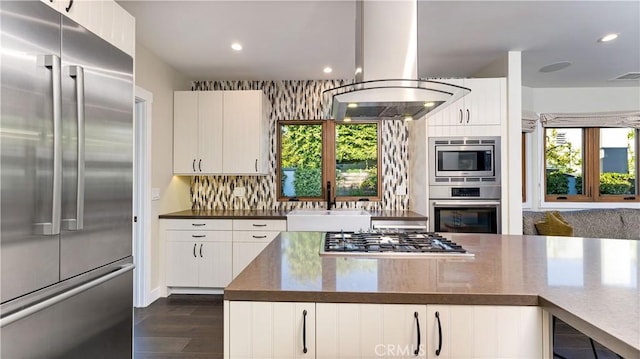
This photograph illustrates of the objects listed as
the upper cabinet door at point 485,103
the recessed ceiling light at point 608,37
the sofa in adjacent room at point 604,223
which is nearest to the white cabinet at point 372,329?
the upper cabinet door at point 485,103

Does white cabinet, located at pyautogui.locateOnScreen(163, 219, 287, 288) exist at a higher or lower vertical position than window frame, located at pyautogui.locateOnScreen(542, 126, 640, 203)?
lower

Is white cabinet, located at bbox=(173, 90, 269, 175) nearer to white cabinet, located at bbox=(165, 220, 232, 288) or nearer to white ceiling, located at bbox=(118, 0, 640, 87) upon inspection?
white ceiling, located at bbox=(118, 0, 640, 87)

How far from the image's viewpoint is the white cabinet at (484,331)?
1130 millimetres

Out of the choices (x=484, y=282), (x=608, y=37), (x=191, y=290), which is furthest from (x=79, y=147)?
(x=608, y=37)

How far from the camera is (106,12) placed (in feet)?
6.59

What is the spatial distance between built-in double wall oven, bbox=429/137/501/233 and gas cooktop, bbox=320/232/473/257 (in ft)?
4.92

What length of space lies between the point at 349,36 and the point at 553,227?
292 cm

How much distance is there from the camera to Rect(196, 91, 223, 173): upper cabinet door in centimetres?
411

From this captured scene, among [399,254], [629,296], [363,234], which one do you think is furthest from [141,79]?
[629,296]

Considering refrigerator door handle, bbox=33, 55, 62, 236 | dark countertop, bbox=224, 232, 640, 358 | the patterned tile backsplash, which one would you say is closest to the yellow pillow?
the patterned tile backsplash

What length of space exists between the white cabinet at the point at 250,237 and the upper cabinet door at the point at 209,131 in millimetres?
818

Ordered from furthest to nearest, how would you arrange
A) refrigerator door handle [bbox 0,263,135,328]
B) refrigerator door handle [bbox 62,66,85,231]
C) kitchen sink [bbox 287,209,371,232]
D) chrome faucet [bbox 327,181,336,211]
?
chrome faucet [bbox 327,181,336,211]
kitchen sink [bbox 287,209,371,232]
refrigerator door handle [bbox 62,66,85,231]
refrigerator door handle [bbox 0,263,135,328]

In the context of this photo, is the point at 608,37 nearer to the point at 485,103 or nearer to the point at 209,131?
the point at 485,103

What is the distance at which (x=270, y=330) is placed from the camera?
117cm
